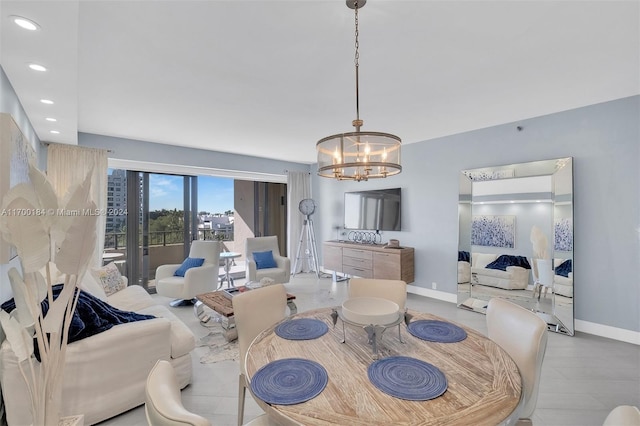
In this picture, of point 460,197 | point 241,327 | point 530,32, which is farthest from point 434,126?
point 241,327

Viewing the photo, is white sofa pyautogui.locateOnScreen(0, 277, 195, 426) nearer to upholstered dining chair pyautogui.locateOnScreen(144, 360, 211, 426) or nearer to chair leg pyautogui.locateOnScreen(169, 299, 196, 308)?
upholstered dining chair pyautogui.locateOnScreen(144, 360, 211, 426)

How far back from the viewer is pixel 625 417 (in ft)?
2.56

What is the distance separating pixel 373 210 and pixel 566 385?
341cm

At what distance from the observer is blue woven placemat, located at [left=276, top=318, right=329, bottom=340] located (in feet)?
5.12

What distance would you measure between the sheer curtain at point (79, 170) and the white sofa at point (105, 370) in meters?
2.37

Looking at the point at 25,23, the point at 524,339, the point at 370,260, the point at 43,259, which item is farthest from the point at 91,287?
the point at 370,260

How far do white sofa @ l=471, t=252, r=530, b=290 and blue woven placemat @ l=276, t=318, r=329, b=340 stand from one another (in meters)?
3.11

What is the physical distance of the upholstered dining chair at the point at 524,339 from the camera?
4.66 feet

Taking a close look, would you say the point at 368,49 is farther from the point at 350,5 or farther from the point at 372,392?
the point at 372,392

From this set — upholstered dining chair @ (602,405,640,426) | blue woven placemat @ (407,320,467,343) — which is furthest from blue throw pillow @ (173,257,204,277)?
upholstered dining chair @ (602,405,640,426)

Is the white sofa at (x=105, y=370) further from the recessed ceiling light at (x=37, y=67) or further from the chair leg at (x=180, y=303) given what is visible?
the chair leg at (x=180, y=303)

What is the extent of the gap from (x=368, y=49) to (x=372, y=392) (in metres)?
2.08

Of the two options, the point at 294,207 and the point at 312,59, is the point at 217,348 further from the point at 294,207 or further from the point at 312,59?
the point at 294,207

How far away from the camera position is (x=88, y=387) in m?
1.81
